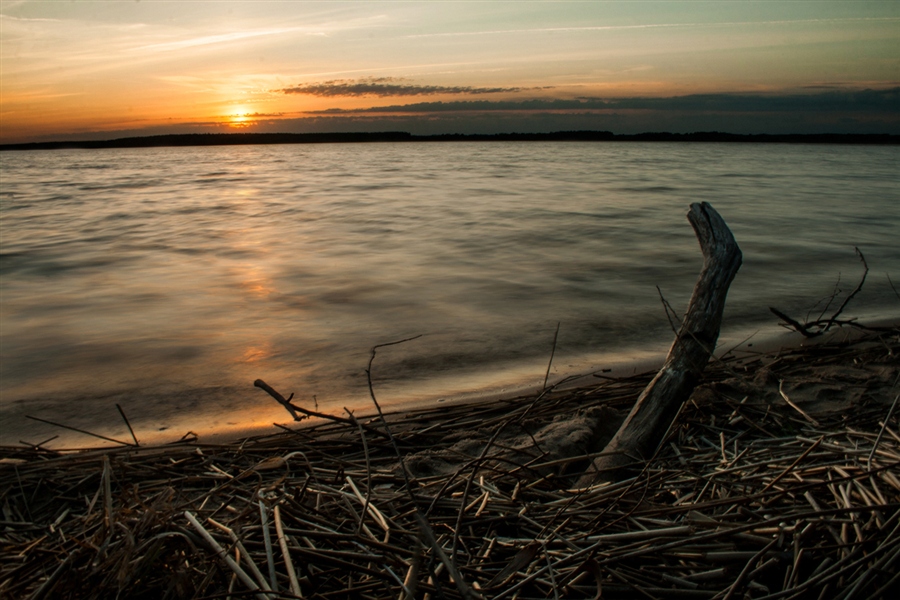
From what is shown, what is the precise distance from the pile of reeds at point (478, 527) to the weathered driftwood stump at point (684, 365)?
5.0 inches

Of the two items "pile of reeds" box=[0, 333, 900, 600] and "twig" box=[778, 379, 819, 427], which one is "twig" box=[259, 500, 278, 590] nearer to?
"pile of reeds" box=[0, 333, 900, 600]

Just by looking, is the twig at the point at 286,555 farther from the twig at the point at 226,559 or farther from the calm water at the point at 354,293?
the calm water at the point at 354,293

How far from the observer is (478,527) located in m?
2.11

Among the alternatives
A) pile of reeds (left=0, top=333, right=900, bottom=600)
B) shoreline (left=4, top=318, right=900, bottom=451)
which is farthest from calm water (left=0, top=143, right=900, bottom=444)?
pile of reeds (left=0, top=333, right=900, bottom=600)

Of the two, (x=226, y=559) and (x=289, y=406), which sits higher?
(x=289, y=406)

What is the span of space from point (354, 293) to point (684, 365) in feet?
17.3

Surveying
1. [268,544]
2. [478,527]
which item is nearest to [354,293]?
[478,527]

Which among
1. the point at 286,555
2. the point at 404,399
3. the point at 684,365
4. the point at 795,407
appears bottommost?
the point at 404,399

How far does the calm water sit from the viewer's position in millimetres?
4676

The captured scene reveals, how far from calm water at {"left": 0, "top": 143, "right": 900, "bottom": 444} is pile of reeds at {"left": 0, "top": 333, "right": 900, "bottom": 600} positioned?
1.54 m

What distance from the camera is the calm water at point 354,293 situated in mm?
4676

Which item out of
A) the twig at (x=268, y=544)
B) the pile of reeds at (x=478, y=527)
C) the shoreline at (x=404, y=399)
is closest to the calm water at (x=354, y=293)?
the shoreline at (x=404, y=399)

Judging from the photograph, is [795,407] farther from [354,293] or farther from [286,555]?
[354,293]

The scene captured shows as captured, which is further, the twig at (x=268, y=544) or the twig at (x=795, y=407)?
the twig at (x=795, y=407)
